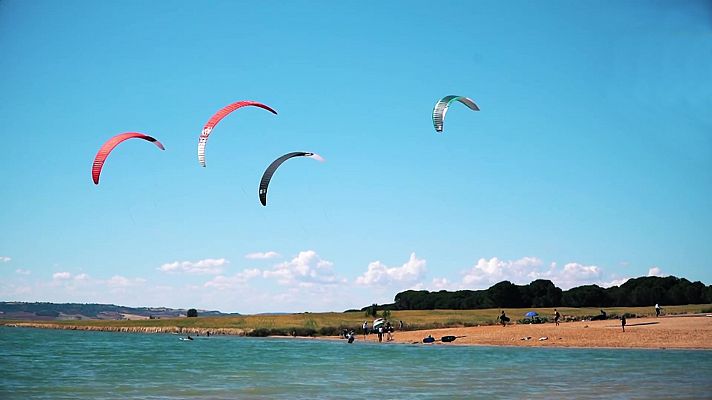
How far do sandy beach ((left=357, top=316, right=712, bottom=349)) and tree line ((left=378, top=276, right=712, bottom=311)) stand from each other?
32361 mm

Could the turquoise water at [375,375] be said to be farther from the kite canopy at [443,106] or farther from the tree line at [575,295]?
the tree line at [575,295]

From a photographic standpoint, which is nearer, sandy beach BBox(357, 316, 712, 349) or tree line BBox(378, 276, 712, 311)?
sandy beach BBox(357, 316, 712, 349)

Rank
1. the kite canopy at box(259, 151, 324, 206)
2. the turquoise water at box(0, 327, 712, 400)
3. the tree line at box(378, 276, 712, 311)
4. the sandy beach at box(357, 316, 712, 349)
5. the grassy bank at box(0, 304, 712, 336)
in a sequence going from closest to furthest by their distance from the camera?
1. the turquoise water at box(0, 327, 712, 400)
2. the kite canopy at box(259, 151, 324, 206)
3. the sandy beach at box(357, 316, 712, 349)
4. the grassy bank at box(0, 304, 712, 336)
5. the tree line at box(378, 276, 712, 311)

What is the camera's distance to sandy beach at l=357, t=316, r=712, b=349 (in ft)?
119

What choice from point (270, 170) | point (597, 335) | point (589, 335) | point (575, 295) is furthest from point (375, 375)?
point (575, 295)

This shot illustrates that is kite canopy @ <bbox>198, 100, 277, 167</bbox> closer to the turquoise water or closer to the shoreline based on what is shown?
the turquoise water

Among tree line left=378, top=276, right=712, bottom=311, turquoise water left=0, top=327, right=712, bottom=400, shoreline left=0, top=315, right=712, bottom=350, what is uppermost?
tree line left=378, top=276, right=712, bottom=311

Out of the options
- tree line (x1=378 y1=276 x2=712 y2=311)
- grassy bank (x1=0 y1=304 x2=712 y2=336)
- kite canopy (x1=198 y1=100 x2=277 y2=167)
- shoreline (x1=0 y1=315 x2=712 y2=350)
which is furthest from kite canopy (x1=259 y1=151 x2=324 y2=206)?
tree line (x1=378 y1=276 x2=712 y2=311)

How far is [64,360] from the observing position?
1423 inches

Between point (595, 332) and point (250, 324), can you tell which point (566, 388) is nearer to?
point (595, 332)

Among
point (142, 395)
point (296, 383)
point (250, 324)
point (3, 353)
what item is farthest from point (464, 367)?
point (250, 324)

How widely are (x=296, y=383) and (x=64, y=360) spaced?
59.0 ft

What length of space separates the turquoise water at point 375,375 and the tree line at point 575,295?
43.8 m

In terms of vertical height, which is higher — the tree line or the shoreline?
the tree line
